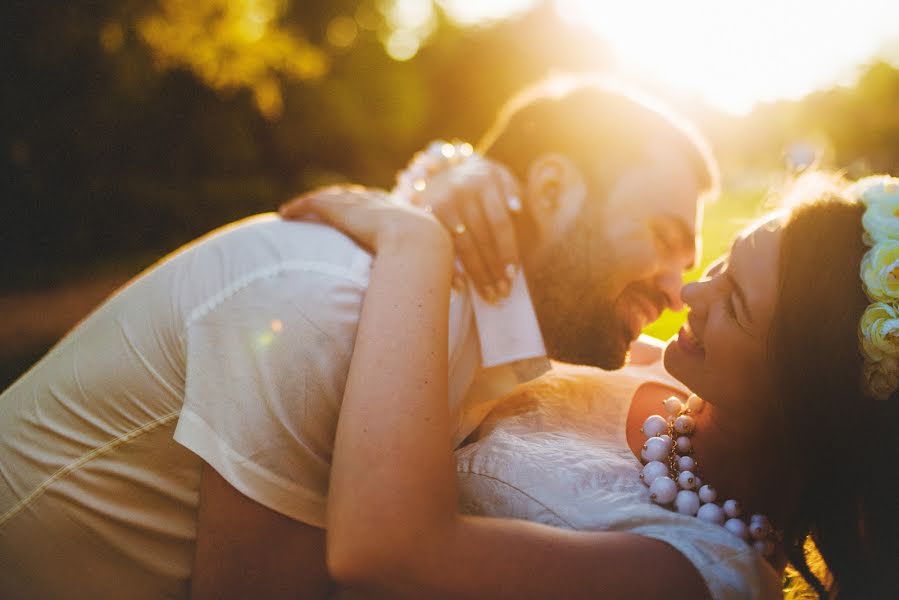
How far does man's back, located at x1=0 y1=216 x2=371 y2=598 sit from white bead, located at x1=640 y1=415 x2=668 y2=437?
1.29 m

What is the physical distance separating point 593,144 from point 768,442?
176 centimetres

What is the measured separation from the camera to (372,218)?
92.0 inches

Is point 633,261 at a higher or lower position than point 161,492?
higher

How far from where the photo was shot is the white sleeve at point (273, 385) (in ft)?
5.84

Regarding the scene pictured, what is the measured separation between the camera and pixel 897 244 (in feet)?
6.51

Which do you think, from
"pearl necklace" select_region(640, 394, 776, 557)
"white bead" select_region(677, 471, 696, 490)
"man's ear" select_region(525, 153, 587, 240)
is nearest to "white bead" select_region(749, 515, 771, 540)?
"pearl necklace" select_region(640, 394, 776, 557)

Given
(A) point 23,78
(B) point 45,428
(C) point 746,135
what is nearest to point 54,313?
(A) point 23,78

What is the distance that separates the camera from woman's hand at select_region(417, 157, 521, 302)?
8.65ft

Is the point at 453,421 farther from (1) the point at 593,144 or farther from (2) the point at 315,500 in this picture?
(1) the point at 593,144

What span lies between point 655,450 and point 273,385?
138cm

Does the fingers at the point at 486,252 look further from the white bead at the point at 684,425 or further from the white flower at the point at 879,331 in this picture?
the white flower at the point at 879,331

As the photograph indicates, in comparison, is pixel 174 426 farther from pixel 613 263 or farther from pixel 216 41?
pixel 216 41

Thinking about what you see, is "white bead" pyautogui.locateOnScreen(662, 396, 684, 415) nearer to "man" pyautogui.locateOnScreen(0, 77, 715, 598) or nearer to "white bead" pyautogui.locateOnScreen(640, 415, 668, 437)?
"white bead" pyautogui.locateOnScreen(640, 415, 668, 437)

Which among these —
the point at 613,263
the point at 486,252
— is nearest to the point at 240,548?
the point at 486,252
